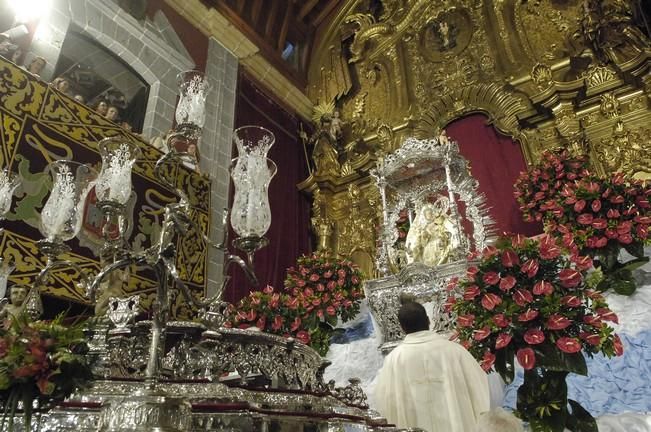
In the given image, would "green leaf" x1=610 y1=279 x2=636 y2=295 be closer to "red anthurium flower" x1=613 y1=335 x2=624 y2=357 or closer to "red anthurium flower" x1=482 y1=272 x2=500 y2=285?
"red anthurium flower" x1=613 y1=335 x2=624 y2=357

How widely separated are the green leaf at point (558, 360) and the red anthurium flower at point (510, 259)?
1.35 feet

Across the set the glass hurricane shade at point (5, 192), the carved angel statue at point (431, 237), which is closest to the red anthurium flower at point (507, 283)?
the glass hurricane shade at point (5, 192)

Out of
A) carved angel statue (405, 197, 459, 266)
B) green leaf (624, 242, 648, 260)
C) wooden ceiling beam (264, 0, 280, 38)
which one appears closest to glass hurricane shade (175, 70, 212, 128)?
green leaf (624, 242, 648, 260)

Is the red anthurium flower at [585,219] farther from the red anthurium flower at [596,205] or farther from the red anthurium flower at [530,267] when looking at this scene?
the red anthurium flower at [530,267]

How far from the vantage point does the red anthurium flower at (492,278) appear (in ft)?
8.13

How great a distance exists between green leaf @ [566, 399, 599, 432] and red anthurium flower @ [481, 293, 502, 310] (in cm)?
55

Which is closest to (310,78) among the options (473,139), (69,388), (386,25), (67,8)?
(386,25)

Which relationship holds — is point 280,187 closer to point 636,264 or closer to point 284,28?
point 284,28

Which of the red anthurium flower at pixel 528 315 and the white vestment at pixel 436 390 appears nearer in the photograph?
the red anthurium flower at pixel 528 315

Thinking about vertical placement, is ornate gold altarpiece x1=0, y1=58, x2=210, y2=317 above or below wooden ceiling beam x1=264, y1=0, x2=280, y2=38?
below

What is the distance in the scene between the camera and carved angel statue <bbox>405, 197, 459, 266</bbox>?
17.6 feet

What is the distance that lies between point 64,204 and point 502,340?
196 centimetres

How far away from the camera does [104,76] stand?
22.8ft

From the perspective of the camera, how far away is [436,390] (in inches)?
103
